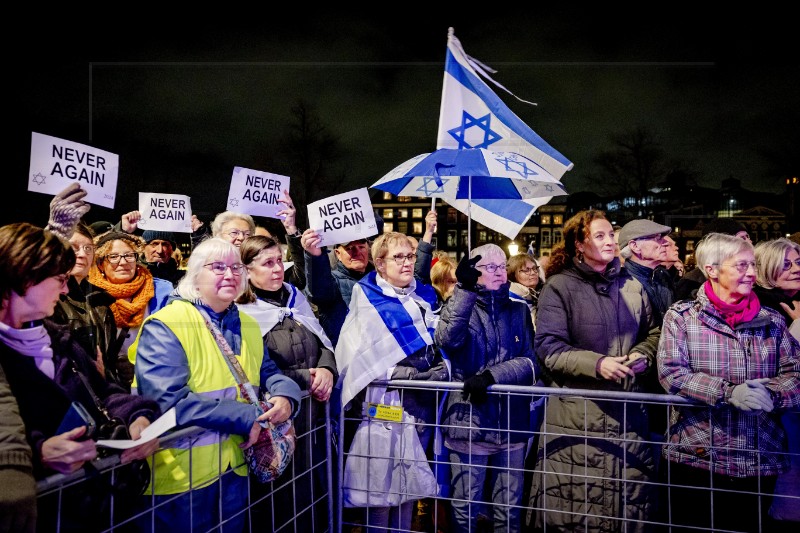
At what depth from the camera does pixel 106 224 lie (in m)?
5.40

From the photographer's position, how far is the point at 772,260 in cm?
391

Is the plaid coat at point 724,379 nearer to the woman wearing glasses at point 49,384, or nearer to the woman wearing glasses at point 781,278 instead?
the woman wearing glasses at point 781,278

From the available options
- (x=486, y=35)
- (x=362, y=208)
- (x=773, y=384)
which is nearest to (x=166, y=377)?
(x=362, y=208)

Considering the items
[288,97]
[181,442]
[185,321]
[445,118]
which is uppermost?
[288,97]

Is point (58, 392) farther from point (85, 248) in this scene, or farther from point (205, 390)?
point (85, 248)

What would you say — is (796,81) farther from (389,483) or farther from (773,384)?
(389,483)

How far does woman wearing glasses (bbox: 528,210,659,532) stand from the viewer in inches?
129

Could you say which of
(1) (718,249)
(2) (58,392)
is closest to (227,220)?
(2) (58,392)

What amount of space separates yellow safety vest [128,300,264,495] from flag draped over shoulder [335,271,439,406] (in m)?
0.92

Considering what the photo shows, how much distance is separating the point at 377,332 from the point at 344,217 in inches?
42.1

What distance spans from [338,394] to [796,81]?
174 inches

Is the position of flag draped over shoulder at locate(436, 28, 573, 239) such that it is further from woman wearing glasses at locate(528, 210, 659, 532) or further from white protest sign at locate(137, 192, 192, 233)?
white protest sign at locate(137, 192, 192, 233)

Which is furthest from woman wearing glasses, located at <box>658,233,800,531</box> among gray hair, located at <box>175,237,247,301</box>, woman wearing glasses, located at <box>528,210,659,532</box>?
gray hair, located at <box>175,237,247,301</box>

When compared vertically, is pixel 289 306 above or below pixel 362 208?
below
